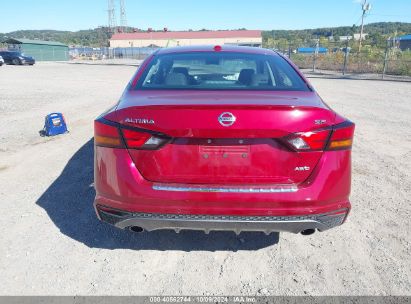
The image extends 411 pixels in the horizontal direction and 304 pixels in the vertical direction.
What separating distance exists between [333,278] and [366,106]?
8731 mm

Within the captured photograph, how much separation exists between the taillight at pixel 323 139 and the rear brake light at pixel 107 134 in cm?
113

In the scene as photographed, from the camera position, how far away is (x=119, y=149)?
7.62 feet

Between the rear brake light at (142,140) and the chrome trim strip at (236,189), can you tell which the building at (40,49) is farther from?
the chrome trim strip at (236,189)

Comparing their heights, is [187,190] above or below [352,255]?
above

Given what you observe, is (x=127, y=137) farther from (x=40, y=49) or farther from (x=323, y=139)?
(x=40, y=49)

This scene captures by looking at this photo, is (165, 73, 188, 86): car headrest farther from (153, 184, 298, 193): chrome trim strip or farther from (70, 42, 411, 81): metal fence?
(70, 42, 411, 81): metal fence

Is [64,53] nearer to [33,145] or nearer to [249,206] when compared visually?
[33,145]

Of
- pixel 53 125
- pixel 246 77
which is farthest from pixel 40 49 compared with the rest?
pixel 246 77

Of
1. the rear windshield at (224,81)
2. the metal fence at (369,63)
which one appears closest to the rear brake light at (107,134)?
the rear windshield at (224,81)

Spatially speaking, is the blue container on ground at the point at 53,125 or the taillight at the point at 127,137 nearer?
the taillight at the point at 127,137

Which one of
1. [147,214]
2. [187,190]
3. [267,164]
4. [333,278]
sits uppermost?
[267,164]

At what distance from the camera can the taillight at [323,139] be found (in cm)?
222

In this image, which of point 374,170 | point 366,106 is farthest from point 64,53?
point 374,170

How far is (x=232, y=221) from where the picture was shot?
7.66 ft
